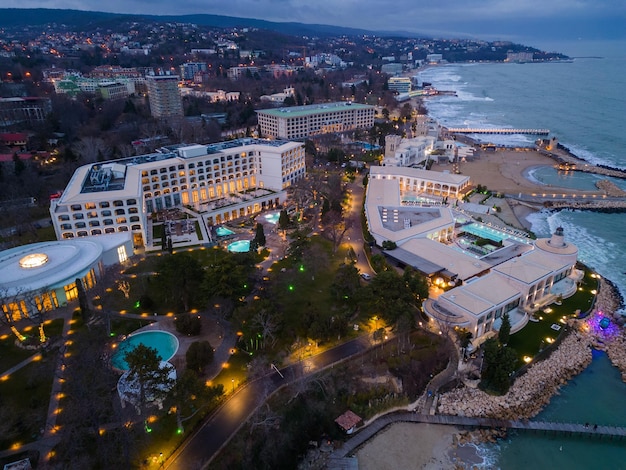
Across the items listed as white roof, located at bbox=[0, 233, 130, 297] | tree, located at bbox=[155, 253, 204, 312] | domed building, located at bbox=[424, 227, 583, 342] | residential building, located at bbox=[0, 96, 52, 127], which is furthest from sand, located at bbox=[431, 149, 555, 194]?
residential building, located at bbox=[0, 96, 52, 127]

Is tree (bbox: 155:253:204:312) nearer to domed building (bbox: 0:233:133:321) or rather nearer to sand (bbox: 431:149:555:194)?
domed building (bbox: 0:233:133:321)

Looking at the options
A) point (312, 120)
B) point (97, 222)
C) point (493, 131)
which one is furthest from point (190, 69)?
point (97, 222)

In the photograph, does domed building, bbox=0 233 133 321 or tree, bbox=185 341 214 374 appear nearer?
tree, bbox=185 341 214 374

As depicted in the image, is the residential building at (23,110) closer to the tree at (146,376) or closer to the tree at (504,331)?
the tree at (146,376)

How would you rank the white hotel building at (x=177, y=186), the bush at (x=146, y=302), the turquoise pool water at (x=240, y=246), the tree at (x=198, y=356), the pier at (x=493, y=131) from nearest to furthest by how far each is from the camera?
the tree at (x=198, y=356) < the bush at (x=146, y=302) < the white hotel building at (x=177, y=186) < the turquoise pool water at (x=240, y=246) < the pier at (x=493, y=131)

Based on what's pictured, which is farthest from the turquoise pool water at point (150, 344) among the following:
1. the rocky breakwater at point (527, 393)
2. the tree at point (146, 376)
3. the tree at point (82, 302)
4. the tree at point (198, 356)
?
the rocky breakwater at point (527, 393)

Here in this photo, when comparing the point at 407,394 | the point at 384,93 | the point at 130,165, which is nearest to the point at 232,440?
the point at 407,394

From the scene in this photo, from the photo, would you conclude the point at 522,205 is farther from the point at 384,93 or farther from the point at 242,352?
the point at 384,93
